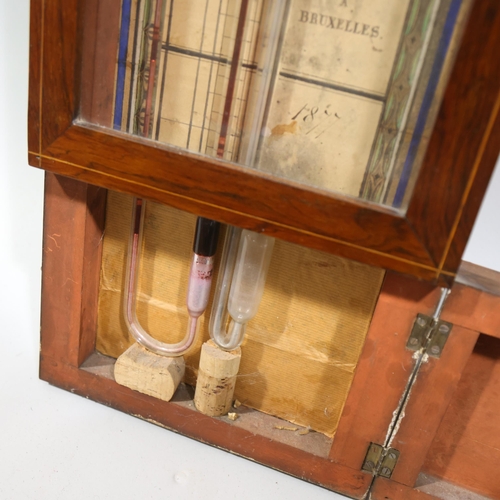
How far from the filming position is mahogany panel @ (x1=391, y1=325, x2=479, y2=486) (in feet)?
2.66

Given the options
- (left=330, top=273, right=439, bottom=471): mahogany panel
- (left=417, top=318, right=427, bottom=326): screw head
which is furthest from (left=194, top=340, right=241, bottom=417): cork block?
(left=417, top=318, right=427, bottom=326): screw head

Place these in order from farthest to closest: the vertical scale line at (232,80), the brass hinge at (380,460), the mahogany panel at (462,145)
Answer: the brass hinge at (380,460) → the vertical scale line at (232,80) → the mahogany panel at (462,145)

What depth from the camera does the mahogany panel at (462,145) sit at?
580 millimetres

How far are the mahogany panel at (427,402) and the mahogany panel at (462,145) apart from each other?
18 cm

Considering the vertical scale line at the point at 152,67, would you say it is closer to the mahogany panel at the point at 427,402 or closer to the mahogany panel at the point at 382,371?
the mahogany panel at the point at 382,371

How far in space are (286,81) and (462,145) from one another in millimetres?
223

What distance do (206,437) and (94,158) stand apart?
53cm

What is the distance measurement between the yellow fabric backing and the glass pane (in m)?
0.20

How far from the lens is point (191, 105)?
75 centimetres

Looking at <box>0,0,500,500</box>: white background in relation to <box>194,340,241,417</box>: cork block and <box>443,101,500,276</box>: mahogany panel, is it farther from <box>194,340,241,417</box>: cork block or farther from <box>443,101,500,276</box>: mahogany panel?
<box>443,101,500,276</box>: mahogany panel

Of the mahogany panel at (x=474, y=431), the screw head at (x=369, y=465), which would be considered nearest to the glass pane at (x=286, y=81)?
the mahogany panel at (x=474, y=431)

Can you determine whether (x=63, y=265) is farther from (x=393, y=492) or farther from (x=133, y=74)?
(x=393, y=492)

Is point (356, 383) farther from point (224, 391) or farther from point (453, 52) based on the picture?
point (453, 52)

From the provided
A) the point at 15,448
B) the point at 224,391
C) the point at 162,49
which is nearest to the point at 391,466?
Result: the point at 224,391
